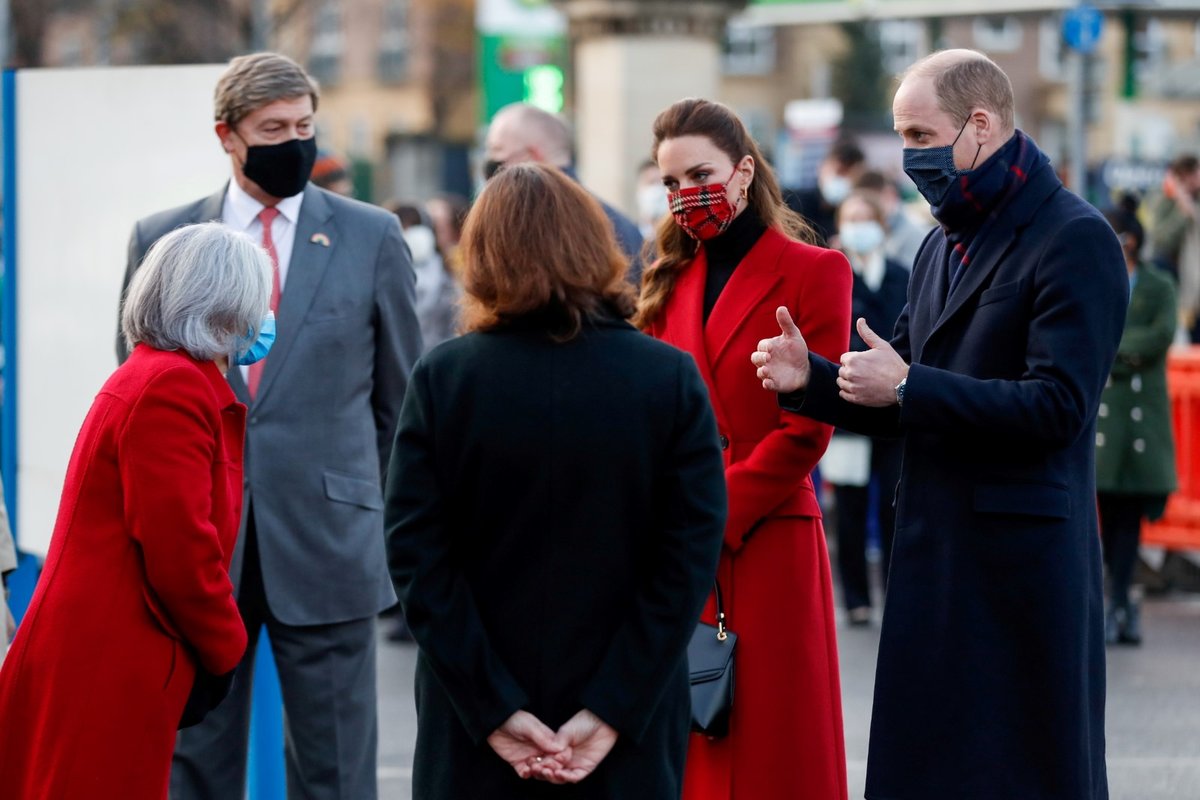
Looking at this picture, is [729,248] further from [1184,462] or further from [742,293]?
[1184,462]

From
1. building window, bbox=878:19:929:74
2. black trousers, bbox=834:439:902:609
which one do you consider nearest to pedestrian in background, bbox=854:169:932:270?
black trousers, bbox=834:439:902:609

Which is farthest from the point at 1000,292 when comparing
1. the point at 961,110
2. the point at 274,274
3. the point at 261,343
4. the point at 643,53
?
the point at 643,53

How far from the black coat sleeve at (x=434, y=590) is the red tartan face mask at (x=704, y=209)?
148 cm

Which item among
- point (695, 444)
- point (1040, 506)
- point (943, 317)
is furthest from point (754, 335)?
point (695, 444)

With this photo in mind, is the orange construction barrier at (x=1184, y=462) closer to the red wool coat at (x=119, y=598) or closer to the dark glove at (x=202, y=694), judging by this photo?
the dark glove at (x=202, y=694)

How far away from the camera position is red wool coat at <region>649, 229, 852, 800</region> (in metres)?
4.56

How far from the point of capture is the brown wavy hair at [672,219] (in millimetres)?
4766

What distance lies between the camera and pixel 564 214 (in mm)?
3420

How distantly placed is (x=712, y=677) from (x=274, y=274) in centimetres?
163

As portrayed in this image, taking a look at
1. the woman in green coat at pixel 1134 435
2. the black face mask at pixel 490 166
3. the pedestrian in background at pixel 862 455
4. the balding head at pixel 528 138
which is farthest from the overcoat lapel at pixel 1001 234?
the woman in green coat at pixel 1134 435

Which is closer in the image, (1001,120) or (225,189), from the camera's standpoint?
(1001,120)

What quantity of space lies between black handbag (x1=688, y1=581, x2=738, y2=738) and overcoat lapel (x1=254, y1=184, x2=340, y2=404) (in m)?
1.34

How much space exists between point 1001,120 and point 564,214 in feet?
4.19

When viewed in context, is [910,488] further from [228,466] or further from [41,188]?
[41,188]
